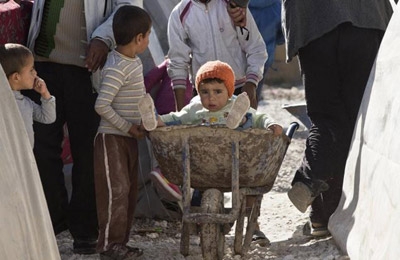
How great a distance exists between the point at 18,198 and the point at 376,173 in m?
2.04

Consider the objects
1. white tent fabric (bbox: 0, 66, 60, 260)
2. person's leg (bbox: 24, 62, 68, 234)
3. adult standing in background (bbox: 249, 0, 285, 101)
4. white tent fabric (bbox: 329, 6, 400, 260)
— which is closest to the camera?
white tent fabric (bbox: 0, 66, 60, 260)

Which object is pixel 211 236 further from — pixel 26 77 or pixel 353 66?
pixel 353 66

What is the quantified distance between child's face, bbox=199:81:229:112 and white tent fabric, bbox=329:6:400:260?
0.87 meters

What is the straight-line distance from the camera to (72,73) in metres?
7.12

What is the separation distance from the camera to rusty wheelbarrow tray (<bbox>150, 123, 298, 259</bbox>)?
21.2 feet

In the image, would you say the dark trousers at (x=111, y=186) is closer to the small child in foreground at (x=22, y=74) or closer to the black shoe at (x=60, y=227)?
the small child in foreground at (x=22, y=74)

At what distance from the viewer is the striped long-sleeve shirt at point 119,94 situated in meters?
6.70

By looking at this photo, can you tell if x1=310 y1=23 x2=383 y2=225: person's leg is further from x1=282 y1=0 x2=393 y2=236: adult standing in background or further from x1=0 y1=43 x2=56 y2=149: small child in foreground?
x1=0 y1=43 x2=56 y2=149: small child in foreground

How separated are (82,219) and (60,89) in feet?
2.96

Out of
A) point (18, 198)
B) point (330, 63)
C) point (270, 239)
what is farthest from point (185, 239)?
point (18, 198)

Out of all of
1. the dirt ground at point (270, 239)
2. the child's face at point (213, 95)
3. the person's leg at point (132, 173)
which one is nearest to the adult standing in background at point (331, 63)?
the dirt ground at point (270, 239)

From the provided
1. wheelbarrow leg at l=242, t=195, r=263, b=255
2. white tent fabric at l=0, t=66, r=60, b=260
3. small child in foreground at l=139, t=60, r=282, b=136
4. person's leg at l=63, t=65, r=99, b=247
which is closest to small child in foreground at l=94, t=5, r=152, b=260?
small child in foreground at l=139, t=60, r=282, b=136

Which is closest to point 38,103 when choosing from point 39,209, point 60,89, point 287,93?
point 60,89

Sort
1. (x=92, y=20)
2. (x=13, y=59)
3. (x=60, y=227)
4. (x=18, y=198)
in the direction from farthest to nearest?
(x=60, y=227)
(x=92, y=20)
(x=13, y=59)
(x=18, y=198)
